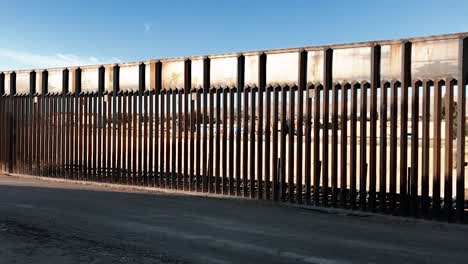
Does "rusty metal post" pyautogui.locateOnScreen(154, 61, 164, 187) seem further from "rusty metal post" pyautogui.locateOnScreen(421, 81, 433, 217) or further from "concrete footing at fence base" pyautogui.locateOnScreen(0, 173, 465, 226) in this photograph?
"rusty metal post" pyautogui.locateOnScreen(421, 81, 433, 217)

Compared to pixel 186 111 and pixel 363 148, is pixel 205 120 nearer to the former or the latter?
pixel 186 111

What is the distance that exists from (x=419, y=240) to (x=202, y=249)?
11.8 feet

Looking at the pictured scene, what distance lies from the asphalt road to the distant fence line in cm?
87

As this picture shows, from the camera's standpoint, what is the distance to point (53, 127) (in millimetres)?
19047

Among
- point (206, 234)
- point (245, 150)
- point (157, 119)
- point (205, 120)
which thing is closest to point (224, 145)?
point (245, 150)

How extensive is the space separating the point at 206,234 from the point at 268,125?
209 inches

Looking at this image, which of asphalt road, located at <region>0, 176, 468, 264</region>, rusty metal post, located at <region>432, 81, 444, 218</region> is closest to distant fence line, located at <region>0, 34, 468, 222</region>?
rusty metal post, located at <region>432, 81, 444, 218</region>

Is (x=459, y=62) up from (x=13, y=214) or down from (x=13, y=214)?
up

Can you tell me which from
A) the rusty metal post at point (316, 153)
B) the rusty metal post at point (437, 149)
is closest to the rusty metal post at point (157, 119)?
the rusty metal post at point (316, 153)

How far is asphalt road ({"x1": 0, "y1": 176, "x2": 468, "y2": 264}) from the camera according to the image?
734cm

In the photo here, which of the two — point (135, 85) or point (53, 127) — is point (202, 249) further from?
point (53, 127)

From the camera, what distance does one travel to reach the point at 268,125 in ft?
45.0

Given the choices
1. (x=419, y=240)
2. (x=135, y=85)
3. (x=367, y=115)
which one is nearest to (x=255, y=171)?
(x=367, y=115)

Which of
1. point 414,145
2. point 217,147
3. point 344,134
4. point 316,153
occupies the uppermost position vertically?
point 344,134
